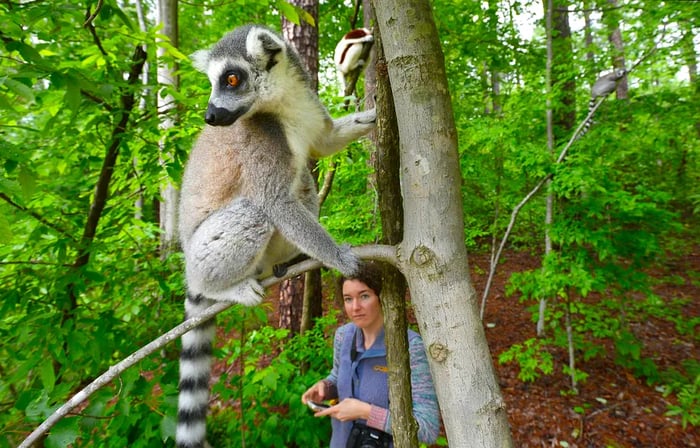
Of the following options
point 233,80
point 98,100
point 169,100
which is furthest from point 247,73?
point 169,100

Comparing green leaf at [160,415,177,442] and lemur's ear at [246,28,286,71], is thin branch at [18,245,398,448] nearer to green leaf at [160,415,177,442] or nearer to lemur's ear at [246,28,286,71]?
green leaf at [160,415,177,442]

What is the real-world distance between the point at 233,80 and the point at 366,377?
2.26m

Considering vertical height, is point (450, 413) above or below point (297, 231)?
below

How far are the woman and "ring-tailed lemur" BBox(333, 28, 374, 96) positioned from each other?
92.1 inches

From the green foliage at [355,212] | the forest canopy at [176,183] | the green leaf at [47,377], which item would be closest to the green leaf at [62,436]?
the forest canopy at [176,183]

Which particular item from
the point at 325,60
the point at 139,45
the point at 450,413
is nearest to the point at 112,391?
the point at 450,413

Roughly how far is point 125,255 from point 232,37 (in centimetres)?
213

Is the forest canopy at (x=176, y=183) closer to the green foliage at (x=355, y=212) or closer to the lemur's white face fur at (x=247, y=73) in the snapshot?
the green foliage at (x=355, y=212)

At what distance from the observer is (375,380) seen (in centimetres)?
273

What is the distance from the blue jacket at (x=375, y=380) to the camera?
8.18ft

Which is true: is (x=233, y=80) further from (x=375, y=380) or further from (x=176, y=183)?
(x=375, y=380)

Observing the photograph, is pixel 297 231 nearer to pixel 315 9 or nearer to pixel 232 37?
pixel 232 37

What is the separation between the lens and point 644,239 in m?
4.23

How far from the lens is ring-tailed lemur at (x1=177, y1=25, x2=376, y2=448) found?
2.33 metres
